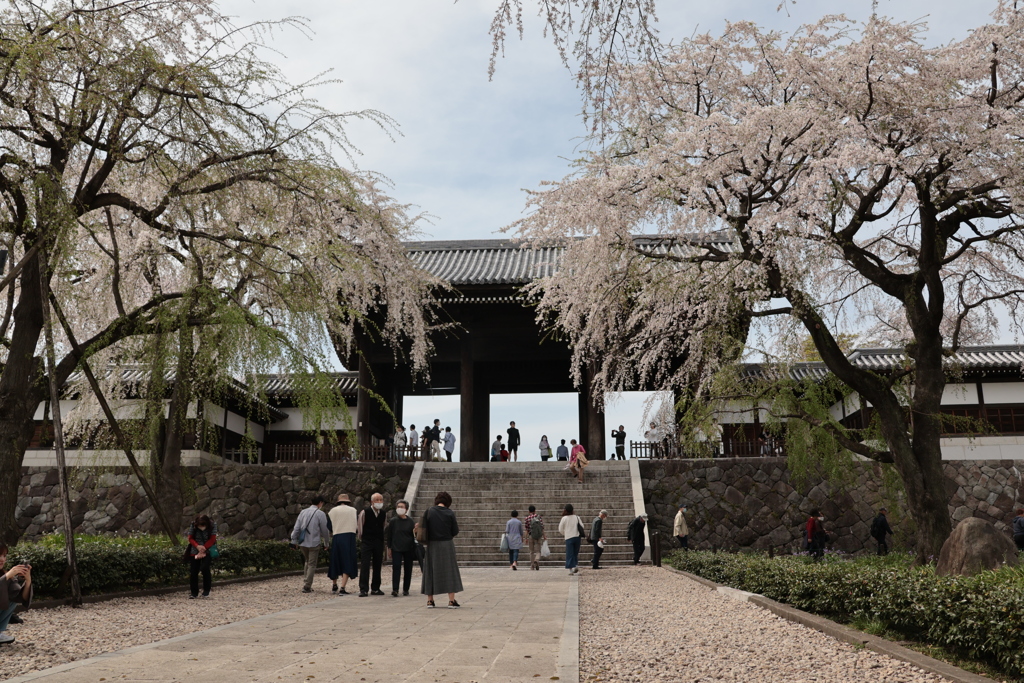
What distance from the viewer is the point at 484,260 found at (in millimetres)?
27062

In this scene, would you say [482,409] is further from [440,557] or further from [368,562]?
[440,557]

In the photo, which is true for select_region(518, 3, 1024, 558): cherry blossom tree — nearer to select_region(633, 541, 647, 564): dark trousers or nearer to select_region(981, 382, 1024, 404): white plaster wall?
select_region(633, 541, 647, 564): dark trousers

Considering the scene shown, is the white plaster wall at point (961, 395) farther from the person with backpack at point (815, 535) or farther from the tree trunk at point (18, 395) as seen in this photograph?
the tree trunk at point (18, 395)

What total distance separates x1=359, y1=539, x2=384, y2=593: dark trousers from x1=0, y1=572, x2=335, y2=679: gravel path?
30 cm

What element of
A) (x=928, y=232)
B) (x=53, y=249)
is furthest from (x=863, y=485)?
(x=53, y=249)

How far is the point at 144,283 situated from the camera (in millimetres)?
14695

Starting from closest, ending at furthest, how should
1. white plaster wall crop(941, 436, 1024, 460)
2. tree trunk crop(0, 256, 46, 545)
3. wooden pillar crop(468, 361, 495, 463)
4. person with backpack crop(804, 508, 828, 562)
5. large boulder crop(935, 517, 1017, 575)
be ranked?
large boulder crop(935, 517, 1017, 575) → tree trunk crop(0, 256, 46, 545) → person with backpack crop(804, 508, 828, 562) → white plaster wall crop(941, 436, 1024, 460) → wooden pillar crop(468, 361, 495, 463)

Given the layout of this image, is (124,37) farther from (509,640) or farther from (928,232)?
(928,232)

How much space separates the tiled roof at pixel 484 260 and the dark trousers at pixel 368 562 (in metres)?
11.5

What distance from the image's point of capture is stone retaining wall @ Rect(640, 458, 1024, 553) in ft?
68.4

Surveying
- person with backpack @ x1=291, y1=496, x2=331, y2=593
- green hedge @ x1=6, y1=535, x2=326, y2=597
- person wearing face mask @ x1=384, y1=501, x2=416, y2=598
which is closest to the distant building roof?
person wearing face mask @ x1=384, y1=501, x2=416, y2=598

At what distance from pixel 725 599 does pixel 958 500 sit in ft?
44.6

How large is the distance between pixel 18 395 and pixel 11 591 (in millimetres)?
4135

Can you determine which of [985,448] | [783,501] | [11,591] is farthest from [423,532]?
[985,448]
